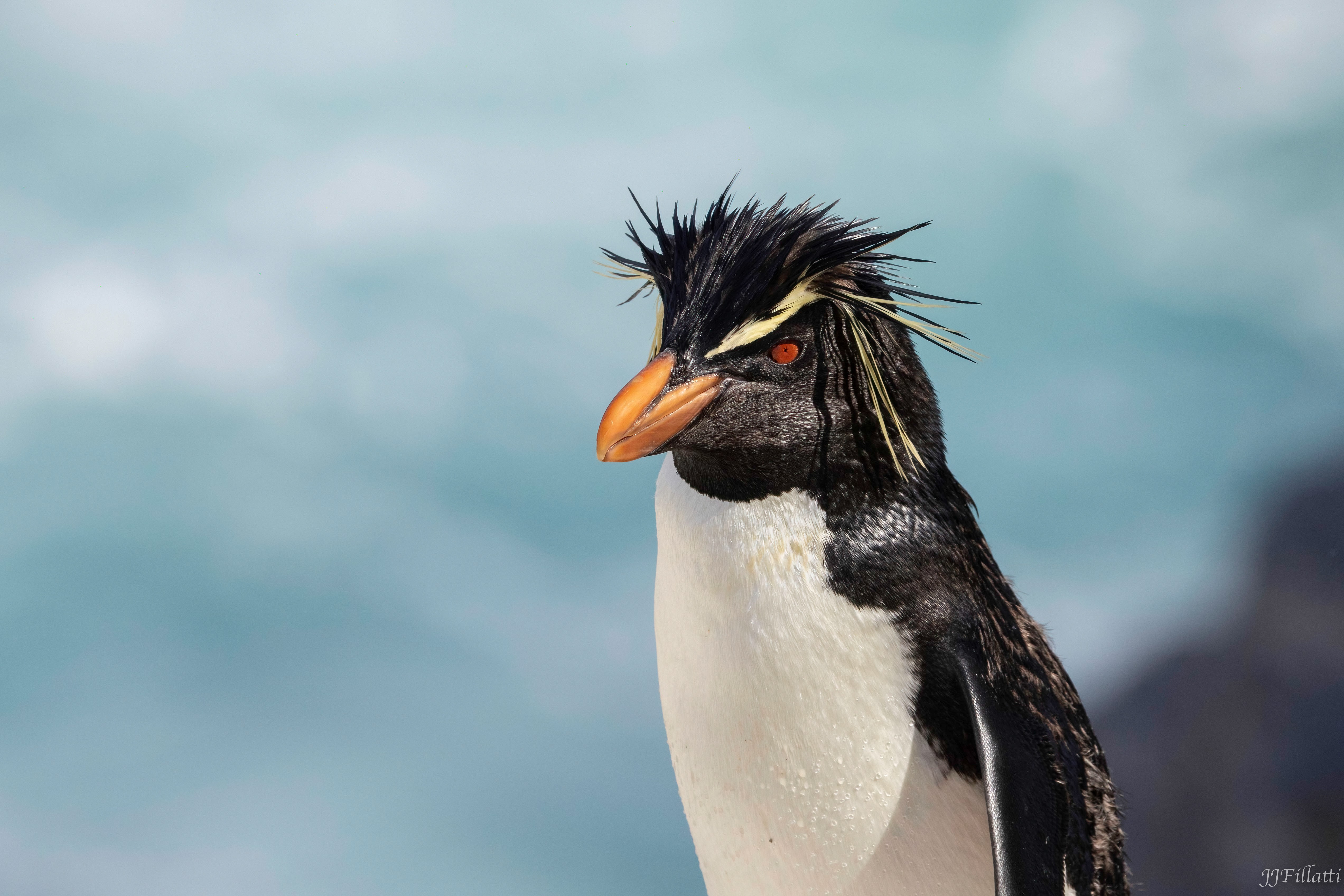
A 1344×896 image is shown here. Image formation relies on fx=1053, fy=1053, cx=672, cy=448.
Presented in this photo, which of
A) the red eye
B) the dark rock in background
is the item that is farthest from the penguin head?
the dark rock in background

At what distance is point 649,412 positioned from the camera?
4.94 feet

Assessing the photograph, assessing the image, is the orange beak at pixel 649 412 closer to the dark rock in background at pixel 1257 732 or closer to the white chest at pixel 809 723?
the white chest at pixel 809 723

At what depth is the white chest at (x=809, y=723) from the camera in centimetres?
161

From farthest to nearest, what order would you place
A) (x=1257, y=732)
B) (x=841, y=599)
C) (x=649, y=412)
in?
→ (x=1257, y=732) → (x=841, y=599) → (x=649, y=412)

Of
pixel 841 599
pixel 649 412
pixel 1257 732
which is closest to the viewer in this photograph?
pixel 649 412

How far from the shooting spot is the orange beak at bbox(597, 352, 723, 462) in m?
1.49

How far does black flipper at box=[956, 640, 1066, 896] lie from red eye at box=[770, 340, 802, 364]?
1.66 ft

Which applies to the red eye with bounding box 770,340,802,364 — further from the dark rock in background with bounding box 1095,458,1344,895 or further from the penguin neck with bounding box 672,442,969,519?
the dark rock in background with bounding box 1095,458,1344,895

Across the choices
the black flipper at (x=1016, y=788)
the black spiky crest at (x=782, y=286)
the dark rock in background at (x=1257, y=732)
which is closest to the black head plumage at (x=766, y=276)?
the black spiky crest at (x=782, y=286)

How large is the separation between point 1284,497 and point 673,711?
5.05 m

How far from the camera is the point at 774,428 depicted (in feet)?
5.23

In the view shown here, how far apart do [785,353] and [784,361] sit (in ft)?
0.04

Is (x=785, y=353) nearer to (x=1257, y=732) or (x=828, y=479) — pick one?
(x=828, y=479)

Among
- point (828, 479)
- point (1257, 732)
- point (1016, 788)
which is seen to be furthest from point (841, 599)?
point (1257, 732)
